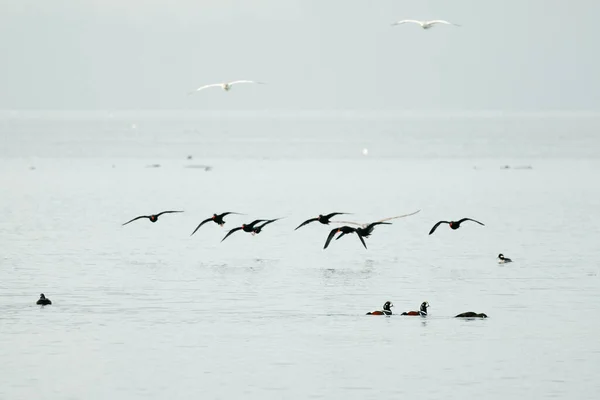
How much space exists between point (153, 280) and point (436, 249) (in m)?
15.0

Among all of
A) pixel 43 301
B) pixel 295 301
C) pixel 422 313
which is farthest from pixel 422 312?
pixel 43 301

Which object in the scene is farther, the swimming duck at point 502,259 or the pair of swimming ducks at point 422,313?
the swimming duck at point 502,259

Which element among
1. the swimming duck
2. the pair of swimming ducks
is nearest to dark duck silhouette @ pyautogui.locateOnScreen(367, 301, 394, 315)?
the pair of swimming ducks

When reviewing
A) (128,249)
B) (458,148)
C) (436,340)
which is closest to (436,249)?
(128,249)

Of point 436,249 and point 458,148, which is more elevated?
point 458,148

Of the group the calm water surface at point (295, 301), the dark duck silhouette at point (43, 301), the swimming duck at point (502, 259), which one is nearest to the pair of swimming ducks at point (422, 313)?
the calm water surface at point (295, 301)

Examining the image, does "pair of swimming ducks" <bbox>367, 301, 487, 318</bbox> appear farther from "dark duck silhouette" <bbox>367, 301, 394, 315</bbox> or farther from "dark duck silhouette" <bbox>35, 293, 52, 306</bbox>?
"dark duck silhouette" <bbox>35, 293, 52, 306</bbox>

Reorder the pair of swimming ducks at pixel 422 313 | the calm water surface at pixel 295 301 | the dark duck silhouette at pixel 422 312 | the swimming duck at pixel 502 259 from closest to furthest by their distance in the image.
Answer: the calm water surface at pixel 295 301
the pair of swimming ducks at pixel 422 313
the dark duck silhouette at pixel 422 312
the swimming duck at pixel 502 259

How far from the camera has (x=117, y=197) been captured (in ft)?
294

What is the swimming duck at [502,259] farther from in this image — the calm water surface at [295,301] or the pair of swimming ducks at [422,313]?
the pair of swimming ducks at [422,313]

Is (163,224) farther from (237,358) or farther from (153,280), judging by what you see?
(237,358)

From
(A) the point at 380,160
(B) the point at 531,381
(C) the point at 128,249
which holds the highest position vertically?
(A) the point at 380,160

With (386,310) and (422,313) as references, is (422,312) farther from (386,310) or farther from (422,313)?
(386,310)

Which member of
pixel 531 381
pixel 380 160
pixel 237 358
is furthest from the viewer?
pixel 380 160
